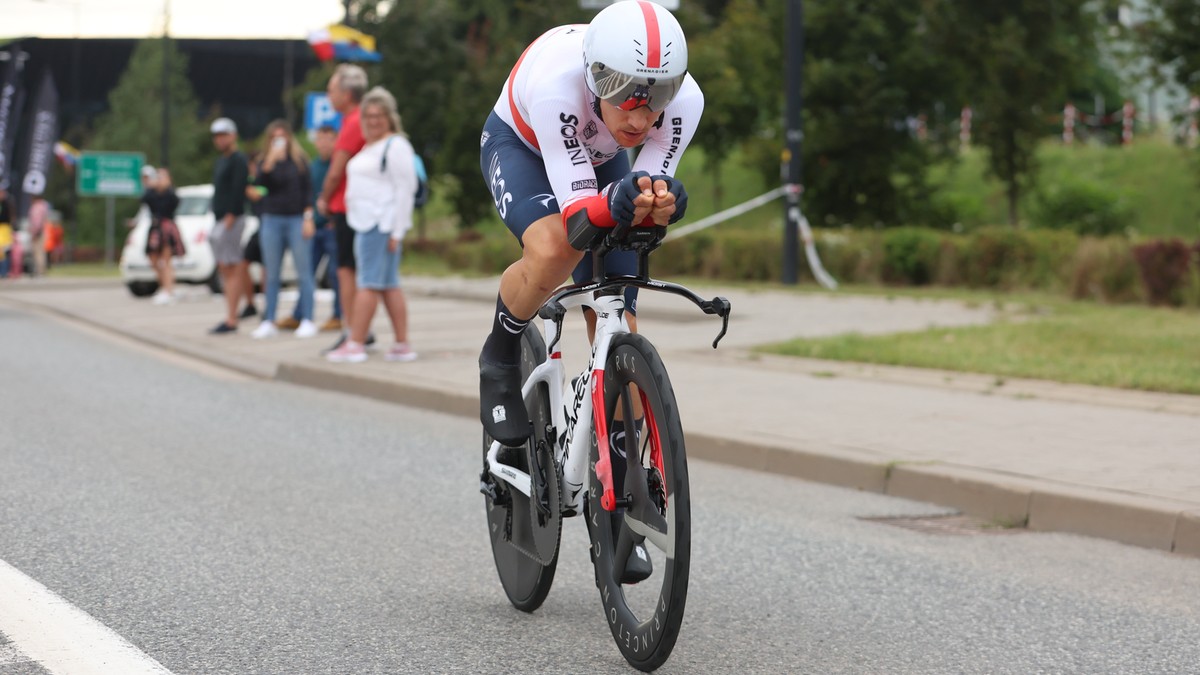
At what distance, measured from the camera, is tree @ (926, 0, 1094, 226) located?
88.5 feet

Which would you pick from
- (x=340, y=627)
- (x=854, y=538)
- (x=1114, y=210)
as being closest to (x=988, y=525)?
(x=854, y=538)

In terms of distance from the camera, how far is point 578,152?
4.10 metres

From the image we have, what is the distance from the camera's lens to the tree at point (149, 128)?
67562mm

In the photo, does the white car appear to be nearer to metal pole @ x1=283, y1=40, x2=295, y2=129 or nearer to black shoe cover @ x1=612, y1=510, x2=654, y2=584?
black shoe cover @ x1=612, y1=510, x2=654, y2=584

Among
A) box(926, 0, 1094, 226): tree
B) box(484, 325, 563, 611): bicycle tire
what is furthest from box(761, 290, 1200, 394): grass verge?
box(926, 0, 1094, 226): tree

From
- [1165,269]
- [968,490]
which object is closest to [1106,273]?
[1165,269]

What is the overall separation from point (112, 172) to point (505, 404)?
4937 cm

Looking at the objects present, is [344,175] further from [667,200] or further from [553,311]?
[667,200]

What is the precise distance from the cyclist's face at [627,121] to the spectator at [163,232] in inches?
637

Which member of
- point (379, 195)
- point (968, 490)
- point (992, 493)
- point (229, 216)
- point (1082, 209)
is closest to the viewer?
point (992, 493)

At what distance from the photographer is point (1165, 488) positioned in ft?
21.0

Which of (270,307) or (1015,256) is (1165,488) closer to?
(270,307)

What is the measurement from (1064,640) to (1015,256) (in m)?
14.2

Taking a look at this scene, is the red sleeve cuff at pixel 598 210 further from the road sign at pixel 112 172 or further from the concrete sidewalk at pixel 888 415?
the road sign at pixel 112 172
